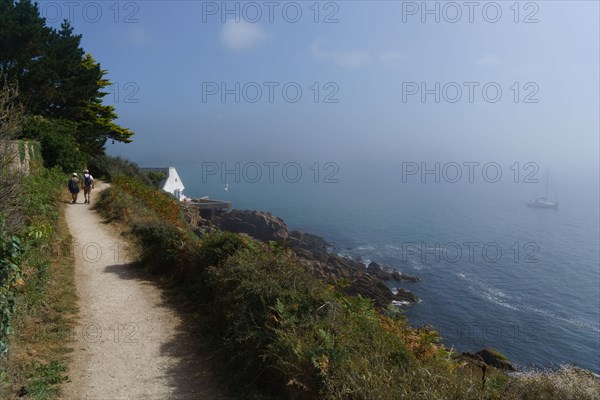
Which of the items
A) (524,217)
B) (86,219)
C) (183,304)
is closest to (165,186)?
(86,219)

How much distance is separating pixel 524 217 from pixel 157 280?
352 feet

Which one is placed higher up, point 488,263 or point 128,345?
point 128,345

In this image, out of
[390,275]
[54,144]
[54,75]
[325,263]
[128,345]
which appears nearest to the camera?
[128,345]

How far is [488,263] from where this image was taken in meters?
55.4

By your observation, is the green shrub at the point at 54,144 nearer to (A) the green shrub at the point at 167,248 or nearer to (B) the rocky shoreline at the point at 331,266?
(B) the rocky shoreline at the point at 331,266

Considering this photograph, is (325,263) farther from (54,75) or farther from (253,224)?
(54,75)

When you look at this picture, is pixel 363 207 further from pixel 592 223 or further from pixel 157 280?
pixel 157 280

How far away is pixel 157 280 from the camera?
37.1ft

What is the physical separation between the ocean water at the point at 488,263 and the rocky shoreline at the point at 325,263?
1971 mm

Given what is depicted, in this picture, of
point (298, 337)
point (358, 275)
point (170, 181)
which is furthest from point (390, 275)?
point (298, 337)

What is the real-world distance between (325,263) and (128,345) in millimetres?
35637

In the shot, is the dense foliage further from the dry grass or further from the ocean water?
the ocean water

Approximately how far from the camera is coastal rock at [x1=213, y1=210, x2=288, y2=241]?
52.0 metres

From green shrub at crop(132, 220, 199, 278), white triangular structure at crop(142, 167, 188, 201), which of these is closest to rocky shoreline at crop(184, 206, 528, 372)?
white triangular structure at crop(142, 167, 188, 201)
